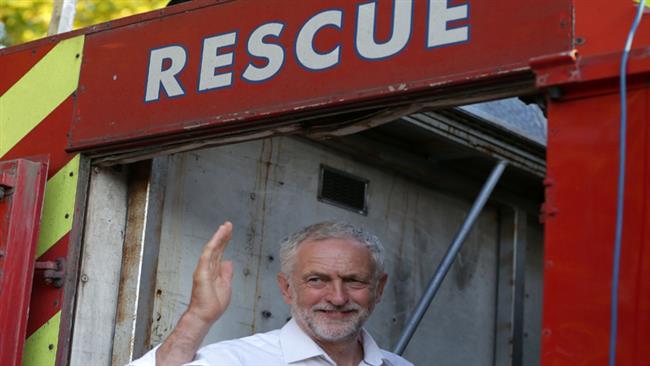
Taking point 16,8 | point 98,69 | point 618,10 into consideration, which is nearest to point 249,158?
point 98,69

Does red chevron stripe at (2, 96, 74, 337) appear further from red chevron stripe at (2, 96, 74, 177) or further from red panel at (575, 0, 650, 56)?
red panel at (575, 0, 650, 56)

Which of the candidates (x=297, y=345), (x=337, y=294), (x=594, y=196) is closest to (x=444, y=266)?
(x=337, y=294)

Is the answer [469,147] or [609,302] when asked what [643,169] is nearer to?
[609,302]

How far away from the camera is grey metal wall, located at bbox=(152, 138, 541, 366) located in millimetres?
4344

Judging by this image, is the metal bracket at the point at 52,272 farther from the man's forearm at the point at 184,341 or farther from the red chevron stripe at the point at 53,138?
the man's forearm at the point at 184,341

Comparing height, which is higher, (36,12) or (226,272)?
(36,12)

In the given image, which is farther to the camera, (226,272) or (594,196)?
(226,272)

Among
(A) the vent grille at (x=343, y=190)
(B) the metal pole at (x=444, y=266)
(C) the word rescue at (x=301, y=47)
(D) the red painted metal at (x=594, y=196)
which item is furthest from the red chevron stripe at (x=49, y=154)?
(D) the red painted metal at (x=594, y=196)

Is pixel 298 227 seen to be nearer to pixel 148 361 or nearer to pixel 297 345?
pixel 297 345

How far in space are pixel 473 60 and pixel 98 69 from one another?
1.50 metres

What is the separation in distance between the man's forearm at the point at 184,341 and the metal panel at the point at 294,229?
1.08m

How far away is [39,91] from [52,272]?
2.29ft

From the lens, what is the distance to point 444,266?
182 inches

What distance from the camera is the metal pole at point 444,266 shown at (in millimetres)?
4516
